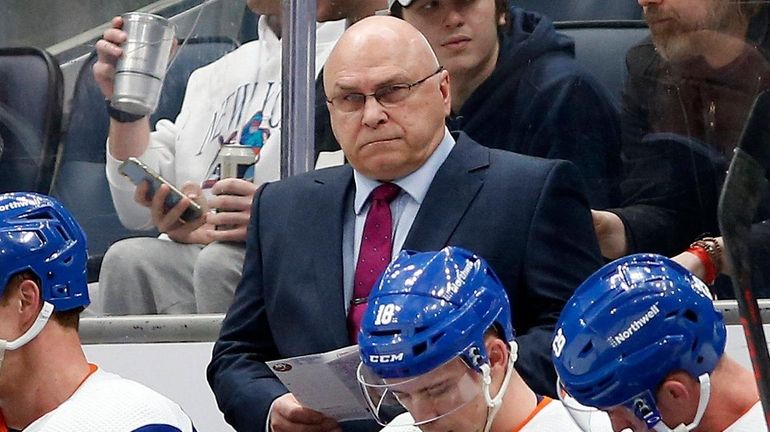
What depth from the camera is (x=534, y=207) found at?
2.90m

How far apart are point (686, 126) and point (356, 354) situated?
3.94 feet

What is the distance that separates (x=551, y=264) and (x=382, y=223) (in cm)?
35

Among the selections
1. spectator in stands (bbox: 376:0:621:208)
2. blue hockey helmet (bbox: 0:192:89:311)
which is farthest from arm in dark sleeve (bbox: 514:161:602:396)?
blue hockey helmet (bbox: 0:192:89:311)

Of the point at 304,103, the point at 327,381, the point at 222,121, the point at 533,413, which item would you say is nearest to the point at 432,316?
the point at 533,413

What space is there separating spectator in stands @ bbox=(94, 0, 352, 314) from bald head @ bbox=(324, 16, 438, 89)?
25.4 inches

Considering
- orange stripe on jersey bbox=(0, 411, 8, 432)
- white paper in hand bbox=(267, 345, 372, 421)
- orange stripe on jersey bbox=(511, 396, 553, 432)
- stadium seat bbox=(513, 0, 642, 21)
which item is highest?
stadium seat bbox=(513, 0, 642, 21)

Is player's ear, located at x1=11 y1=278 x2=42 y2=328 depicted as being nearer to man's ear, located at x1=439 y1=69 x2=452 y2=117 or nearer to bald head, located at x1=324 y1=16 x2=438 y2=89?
bald head, located at x1=324 y1=16 x2=438 y2=89

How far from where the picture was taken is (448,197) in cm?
296

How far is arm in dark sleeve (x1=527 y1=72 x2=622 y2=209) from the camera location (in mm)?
3404

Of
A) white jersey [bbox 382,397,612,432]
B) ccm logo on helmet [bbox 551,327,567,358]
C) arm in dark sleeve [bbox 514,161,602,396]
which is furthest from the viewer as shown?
arm in dark sleeve [bbox 514,161,602,396]

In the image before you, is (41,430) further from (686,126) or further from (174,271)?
(686,126)

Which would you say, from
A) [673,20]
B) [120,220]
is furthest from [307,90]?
[673,20]

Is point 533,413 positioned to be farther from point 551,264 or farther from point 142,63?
point 142,63

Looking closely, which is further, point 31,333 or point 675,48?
point 675,48
